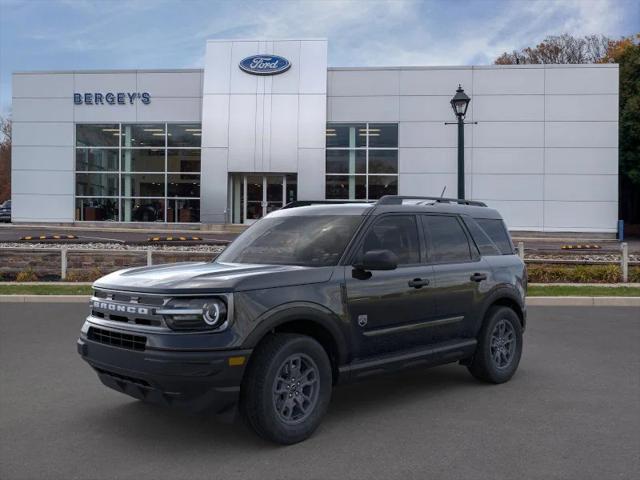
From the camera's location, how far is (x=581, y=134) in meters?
30.3

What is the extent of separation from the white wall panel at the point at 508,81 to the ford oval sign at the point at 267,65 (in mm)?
9011

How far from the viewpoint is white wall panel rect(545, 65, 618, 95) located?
30.3m

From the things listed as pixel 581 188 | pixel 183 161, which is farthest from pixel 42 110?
pixel 581 188

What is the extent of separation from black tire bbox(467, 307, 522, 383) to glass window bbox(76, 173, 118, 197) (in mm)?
29469

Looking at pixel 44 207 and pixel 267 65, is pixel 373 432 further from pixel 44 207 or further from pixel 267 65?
pixel 44 207

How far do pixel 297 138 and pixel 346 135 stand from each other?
95.7 inches

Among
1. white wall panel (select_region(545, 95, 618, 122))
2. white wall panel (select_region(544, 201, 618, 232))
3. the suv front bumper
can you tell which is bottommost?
the suv front bumper

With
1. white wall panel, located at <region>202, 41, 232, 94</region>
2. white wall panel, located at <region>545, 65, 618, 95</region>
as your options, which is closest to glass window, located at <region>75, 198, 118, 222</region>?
white wall panel, located at <region>202, 41, 232, 94</region>

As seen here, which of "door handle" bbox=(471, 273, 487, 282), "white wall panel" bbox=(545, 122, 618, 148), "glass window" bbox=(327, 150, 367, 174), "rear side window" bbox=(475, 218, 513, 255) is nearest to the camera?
"door handle" bbox=(471, 273, 487, 282)

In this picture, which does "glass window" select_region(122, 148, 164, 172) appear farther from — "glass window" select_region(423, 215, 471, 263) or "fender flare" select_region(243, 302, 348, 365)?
"fender flare" select_region(243, 302, 348, 365)

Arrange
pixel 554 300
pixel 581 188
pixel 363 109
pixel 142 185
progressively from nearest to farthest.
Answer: pixel 554 300 < pixel 581 188 < pixel 363 109 < pixel 142 185

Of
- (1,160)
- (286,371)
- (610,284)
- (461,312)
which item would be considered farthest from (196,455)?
(1,160)

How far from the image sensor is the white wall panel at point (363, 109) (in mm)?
31250

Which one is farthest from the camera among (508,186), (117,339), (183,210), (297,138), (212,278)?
(183,210)
